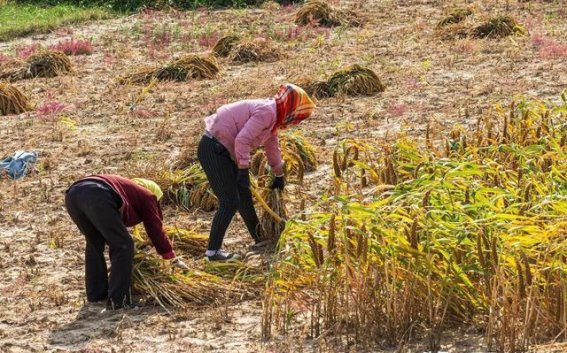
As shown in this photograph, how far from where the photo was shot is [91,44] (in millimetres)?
17938

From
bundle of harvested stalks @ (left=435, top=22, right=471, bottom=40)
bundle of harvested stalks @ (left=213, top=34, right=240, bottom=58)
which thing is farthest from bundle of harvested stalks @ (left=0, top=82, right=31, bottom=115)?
bundle of harvested stalks @ (left=435, top=22, right=471, bottom=40)

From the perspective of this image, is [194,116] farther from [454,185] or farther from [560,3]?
[560,3]

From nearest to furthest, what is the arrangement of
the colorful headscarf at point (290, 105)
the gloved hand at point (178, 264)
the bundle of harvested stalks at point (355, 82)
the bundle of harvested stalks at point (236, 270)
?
the bundle of harvested stalks at point (236, 270), the gloved hand at point (178, 264), the colorful headscarf at point (290, 105), the bundle of harvested stalks at point (355, 82)

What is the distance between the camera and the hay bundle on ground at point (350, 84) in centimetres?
1325

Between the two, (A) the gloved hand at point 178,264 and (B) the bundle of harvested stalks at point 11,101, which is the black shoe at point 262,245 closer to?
(A) the gloved hand at point 178,264

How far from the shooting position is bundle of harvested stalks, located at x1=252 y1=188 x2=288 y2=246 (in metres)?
8.48

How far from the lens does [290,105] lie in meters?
7.85

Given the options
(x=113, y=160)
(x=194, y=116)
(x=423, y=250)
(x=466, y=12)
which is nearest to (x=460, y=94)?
(x=194, y=116)

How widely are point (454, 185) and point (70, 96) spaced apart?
7.90 metres

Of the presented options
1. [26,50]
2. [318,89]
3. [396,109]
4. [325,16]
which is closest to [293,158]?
[396,109]

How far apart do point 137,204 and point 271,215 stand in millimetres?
1387

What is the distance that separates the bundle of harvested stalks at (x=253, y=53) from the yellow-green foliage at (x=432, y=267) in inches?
350

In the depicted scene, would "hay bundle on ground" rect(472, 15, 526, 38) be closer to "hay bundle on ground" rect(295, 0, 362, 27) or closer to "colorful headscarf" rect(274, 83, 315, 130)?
"hay bundle on ground" rect(295, 0, 362, 27)

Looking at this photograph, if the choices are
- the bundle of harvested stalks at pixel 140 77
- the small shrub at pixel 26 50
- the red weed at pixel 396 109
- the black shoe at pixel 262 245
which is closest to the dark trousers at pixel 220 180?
the black shoe at pixel 262 245
